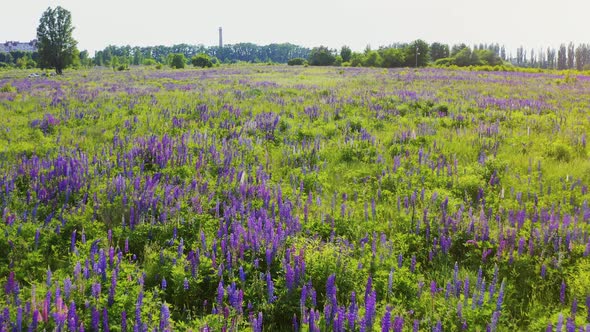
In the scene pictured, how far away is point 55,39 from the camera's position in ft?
194

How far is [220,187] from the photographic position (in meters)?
5.77

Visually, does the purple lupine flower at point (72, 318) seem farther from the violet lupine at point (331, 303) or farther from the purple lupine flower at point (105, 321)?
the violet lupine at point (331, 303)

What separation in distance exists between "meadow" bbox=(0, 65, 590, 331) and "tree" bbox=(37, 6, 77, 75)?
59.3m

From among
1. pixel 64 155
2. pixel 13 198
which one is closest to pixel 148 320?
pixel 13 198

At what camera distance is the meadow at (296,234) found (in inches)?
123

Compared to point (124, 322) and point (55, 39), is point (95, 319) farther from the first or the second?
point (55, 39)

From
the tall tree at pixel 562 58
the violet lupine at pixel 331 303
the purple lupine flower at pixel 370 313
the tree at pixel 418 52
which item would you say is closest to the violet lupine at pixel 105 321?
the violet lupine at pixel 331 303

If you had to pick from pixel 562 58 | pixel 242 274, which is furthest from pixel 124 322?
pixel 562 58

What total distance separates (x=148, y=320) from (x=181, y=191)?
2.52 m

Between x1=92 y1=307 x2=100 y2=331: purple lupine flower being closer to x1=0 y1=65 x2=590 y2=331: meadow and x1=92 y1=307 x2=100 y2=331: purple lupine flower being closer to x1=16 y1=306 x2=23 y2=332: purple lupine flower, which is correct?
x1=0 y1=65 x2=590 y2=331: meadow

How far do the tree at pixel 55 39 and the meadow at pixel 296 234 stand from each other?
5934 cm

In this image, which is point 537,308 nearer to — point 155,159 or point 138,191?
point 138,191

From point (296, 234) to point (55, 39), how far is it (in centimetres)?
6749

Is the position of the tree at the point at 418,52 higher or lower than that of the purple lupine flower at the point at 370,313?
higher
